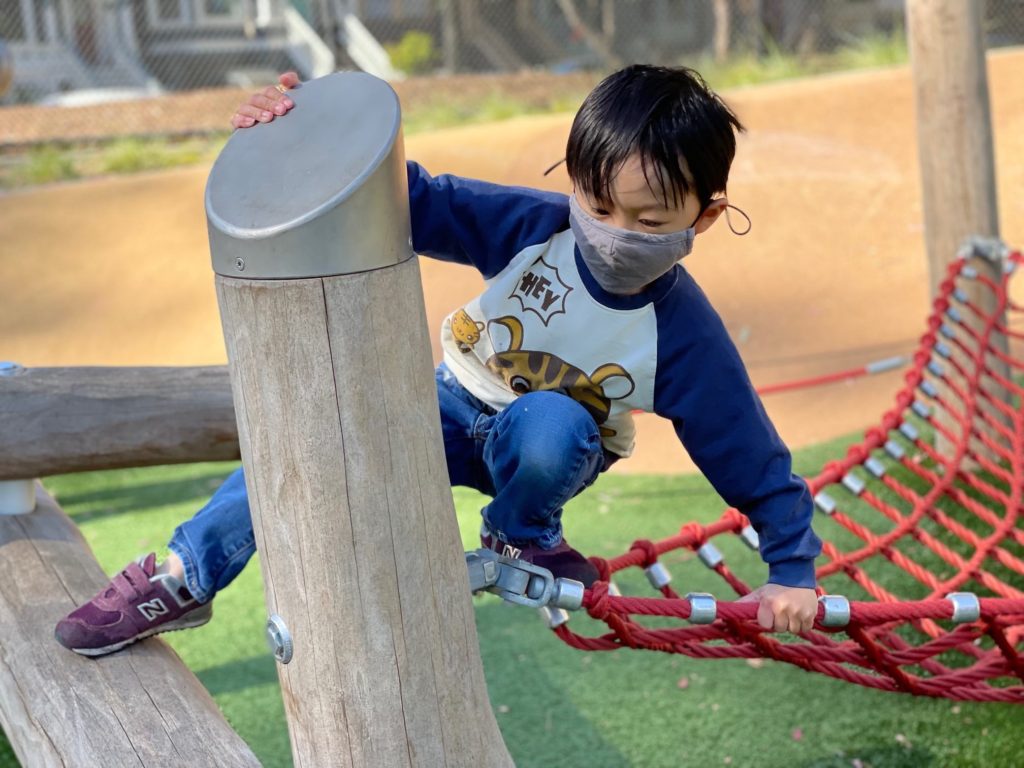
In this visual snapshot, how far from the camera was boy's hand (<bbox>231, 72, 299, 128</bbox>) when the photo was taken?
42.7 inches

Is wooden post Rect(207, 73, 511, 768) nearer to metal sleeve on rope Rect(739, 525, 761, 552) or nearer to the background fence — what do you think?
metal sleeve on rope Rect(739, 525, 761, 552)

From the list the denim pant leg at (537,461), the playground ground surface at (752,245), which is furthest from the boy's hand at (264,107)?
the playground ground surface at (752,245)

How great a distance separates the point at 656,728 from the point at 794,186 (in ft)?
15.9

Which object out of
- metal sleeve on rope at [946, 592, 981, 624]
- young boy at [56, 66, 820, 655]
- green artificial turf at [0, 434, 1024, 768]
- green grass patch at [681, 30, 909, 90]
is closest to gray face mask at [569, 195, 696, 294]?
young boy at [56, 66, 820, 655]

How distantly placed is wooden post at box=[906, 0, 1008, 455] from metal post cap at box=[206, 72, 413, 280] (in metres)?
2.51

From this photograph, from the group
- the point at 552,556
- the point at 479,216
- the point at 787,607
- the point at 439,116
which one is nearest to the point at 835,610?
the point at 787,607

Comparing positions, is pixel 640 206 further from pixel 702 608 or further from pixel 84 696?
pixel 84 696

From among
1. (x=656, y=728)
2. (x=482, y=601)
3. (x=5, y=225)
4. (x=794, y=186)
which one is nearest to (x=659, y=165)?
(x=656, y=728)

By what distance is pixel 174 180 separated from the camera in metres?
7.02

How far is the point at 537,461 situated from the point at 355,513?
0.37 m

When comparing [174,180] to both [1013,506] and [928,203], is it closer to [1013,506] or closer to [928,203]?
[928,203]

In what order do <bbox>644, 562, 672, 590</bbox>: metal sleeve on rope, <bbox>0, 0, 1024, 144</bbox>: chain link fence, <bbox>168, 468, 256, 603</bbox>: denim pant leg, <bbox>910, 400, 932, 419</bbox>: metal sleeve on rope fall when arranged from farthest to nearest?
<bbox>0, 0, 1024, 144</bbox>: chain link fence < <bbox>910, 400, 932, 419</bbox>: metal sleeve on rope < <bbox>644, 562, 672, 590</bbox>: metal sleeve on rope < <bbox>168, 468, 256, 603</bbox>: denim pant leg

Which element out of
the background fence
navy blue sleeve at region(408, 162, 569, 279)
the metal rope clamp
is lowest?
the background fence

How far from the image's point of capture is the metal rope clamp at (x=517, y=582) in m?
1.27
